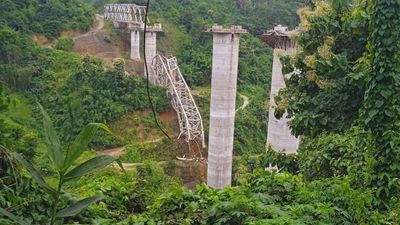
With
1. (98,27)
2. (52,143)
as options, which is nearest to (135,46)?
(98,27)

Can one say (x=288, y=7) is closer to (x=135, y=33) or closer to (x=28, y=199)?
(x=135, y=33)

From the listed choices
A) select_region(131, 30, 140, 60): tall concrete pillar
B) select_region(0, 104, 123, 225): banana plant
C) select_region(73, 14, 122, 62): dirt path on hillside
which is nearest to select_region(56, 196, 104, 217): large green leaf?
select_region(0, 104, 123, 225): banana plant

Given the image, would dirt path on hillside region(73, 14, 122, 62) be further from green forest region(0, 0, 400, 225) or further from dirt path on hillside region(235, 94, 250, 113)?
green forest region(0, 0, 400, 225)

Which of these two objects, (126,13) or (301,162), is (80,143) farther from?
(126,13)

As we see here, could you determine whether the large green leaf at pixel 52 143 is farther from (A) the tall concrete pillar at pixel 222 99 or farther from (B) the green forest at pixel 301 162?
(A) the tall concrete pillar at pixel 222 99

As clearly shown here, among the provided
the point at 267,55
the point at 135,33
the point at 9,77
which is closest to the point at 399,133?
the point at 9,77

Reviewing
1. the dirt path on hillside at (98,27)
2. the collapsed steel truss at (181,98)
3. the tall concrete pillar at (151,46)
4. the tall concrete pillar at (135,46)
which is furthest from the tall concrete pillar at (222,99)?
the dirt path on hillside at (98,27)

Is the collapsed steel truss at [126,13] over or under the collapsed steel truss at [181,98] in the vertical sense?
over
